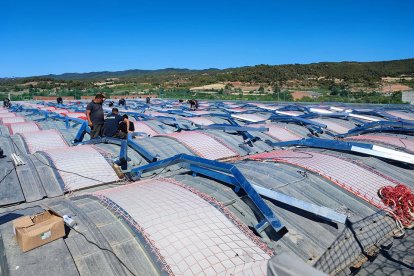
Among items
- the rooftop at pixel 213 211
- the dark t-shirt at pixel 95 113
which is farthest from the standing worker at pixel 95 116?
the rooftop at pixel 213 211

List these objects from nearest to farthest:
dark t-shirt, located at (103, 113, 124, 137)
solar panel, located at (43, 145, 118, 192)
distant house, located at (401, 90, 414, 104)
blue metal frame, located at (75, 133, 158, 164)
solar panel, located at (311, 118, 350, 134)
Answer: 1. solar panel, located at (43, 145, 118, 192)
2. blue metal frame, located at (75, 133, 158, 164)
3. dark t-shirt, located at (103, 113, 124, 137)
4. solar panel, located at (311, 118, 350, 134)
5. distant house, located at (401, 90, 414, 104)

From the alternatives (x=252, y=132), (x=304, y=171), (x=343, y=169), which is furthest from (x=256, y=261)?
(x=252, y=132)

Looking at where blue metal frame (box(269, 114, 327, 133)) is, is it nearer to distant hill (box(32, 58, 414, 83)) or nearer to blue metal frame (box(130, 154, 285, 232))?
blue metal frame (box(130, 154, 285, 232))

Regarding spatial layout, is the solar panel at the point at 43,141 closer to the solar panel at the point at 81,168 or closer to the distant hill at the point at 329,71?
the solar panel at the point at 81,168

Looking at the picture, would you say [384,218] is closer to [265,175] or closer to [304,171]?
[304,171]

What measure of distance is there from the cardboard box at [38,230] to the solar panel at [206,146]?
19.8 ft

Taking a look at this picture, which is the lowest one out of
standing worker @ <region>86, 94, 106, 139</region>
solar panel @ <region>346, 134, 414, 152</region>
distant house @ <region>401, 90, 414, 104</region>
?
distant house @ <region>401, 90, 414, 104</region>

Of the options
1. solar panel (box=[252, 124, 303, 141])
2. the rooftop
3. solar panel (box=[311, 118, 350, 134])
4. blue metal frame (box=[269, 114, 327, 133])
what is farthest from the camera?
solar panel (box=[311, 118, 350, 134])

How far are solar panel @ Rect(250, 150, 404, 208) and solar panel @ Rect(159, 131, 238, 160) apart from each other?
2.62 m

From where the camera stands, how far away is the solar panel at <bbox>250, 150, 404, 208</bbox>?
6.32m

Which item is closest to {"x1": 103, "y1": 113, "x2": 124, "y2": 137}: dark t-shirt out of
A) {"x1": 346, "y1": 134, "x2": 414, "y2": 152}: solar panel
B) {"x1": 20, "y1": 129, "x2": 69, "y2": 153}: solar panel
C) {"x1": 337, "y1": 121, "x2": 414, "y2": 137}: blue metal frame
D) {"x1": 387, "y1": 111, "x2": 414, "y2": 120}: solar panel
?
{"x1": 20, "y1": 129, "x2": 69, "y2": 153}: solar panel

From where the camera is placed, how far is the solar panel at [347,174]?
632 cm

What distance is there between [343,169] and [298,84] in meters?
72.7

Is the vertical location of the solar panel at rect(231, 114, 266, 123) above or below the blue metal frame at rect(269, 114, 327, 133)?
below
